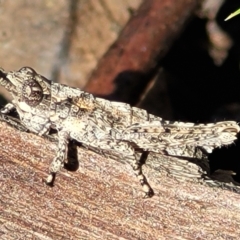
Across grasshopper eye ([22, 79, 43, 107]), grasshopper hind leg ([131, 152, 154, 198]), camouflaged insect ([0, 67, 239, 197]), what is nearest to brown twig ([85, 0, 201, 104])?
camouflaged insect ([0, 67, 239, 197])

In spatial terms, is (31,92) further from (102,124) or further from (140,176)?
(140,176)

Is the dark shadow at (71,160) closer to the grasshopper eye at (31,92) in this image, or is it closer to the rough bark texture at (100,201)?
the rough bark texture at (100,201)

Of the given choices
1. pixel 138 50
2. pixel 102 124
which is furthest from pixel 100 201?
pixel 138 50

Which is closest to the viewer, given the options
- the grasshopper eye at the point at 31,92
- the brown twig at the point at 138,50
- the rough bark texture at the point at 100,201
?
the rough bark texture at the point at 100,201

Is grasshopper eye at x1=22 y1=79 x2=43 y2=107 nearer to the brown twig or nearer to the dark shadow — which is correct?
the dark shadow

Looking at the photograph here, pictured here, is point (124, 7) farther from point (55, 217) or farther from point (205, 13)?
point (55, 217)

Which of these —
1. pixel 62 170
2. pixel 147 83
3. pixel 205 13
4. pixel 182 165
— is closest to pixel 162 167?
pixel 182 165

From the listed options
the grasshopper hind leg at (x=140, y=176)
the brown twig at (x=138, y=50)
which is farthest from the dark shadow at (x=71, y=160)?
the brown twig at (x=138, y=50)
